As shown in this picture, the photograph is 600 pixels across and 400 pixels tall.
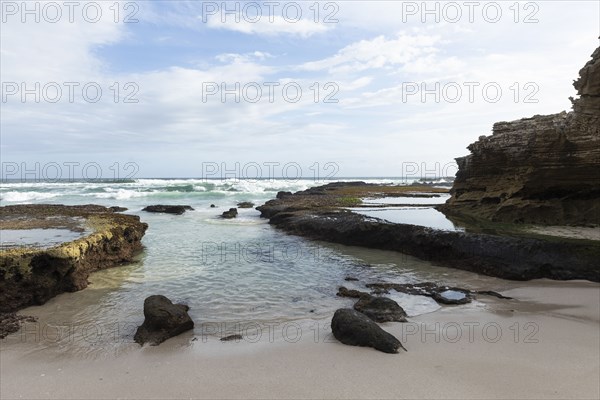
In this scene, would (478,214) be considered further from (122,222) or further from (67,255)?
(67,255)

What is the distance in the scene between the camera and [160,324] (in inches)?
221

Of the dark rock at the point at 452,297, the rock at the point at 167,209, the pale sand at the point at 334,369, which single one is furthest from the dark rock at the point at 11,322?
the rock at the point at 167,209

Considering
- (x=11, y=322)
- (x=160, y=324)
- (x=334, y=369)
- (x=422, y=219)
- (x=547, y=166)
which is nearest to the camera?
(x=334, y=369)

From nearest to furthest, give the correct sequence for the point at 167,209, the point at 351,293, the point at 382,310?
1. the point at 382,310
2. the point at 351,293
3. the point at 167,209

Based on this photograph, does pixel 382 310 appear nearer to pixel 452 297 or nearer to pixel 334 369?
pixel 452 297

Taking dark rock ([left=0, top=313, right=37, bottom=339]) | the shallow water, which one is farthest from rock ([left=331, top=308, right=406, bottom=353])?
the shallow water

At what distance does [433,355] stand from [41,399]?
4333 millimetres

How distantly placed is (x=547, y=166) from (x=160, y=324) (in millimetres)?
12968

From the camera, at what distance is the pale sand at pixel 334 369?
13.2 ft

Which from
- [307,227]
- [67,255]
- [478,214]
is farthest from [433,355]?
[478,214]

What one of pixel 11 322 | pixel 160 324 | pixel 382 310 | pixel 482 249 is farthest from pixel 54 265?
pixel 482 249

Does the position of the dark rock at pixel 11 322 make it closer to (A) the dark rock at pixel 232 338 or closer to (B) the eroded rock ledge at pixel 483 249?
(A) the dark rock at pixel 232 338

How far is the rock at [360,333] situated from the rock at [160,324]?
2.23 meters

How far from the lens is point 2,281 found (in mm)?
6641
